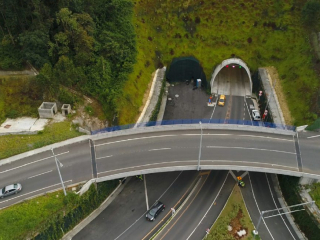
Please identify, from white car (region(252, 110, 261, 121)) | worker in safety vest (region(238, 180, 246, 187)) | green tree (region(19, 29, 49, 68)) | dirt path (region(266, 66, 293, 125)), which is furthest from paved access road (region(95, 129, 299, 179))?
green tree (region(19, 29, 49, 68))

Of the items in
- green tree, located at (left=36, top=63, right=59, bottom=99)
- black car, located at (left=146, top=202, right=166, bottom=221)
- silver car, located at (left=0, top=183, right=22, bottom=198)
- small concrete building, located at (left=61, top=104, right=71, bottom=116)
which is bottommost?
black car, located at (left=146, top=202, right=166, bottom=221)

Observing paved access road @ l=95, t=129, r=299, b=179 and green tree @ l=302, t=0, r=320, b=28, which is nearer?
paved access road @ l=95, t=129, r=299, b=179

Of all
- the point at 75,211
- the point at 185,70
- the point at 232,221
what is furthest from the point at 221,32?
the point at 75,211

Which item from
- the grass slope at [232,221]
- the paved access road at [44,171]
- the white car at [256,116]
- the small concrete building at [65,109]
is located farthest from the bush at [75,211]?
the white car at [256,116]

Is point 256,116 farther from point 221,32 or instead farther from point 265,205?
point 221,32

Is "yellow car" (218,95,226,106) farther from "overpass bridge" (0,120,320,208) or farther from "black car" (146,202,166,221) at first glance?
"black car" (146,202,166,221)

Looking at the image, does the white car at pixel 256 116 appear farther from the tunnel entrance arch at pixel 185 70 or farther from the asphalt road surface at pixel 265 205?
the asphalt road surface at pixel 265 205
